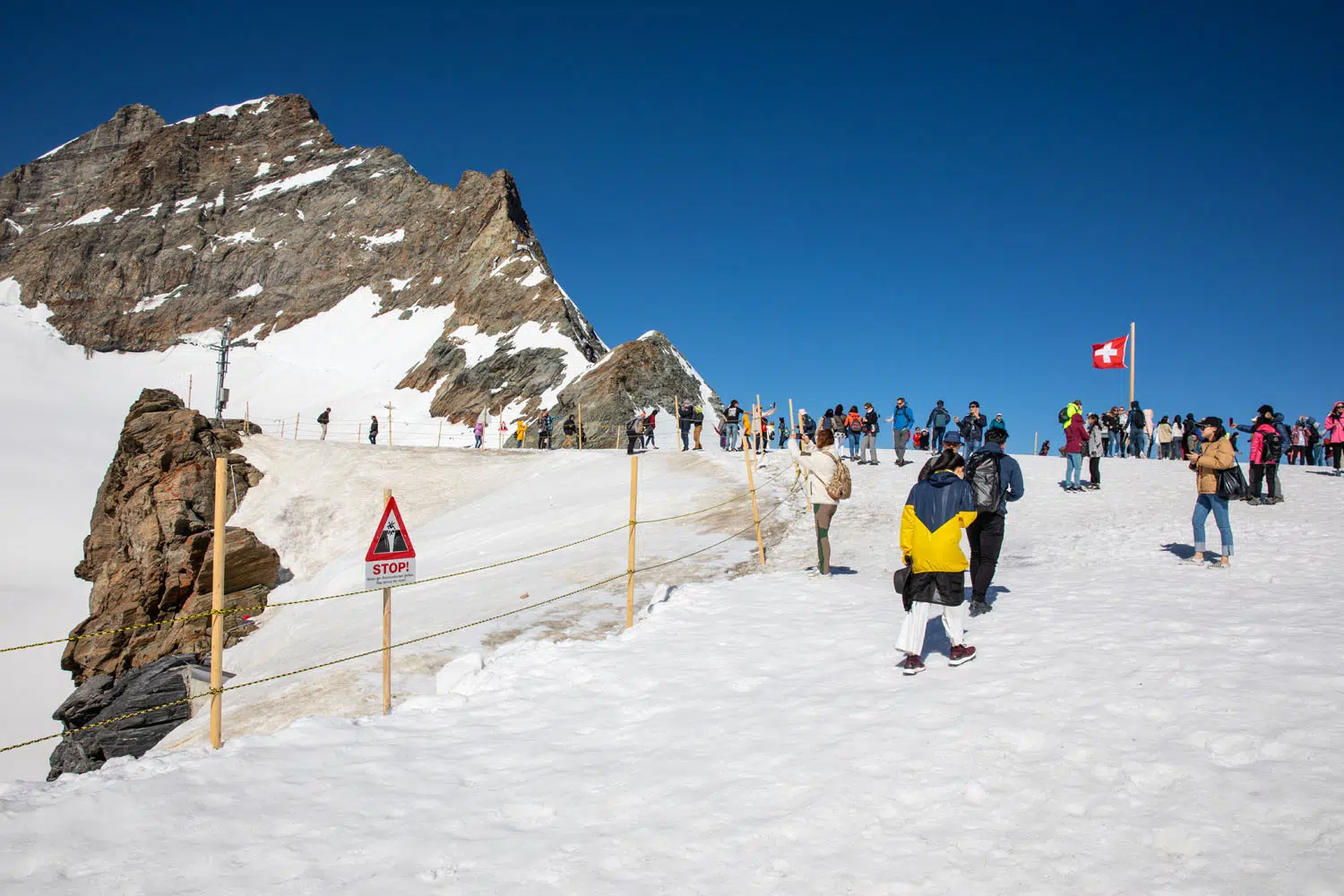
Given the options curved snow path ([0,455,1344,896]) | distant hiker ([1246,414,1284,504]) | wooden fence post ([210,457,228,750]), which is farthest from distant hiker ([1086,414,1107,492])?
A: wooden fence post ([210,457,228,750])

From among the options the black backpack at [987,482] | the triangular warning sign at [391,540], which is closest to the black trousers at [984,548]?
the black backpack at [987,482]

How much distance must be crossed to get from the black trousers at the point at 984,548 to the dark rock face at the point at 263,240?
55.0 metres

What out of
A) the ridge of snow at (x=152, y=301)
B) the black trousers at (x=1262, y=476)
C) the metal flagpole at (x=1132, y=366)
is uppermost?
the ridge of snow at (x=152, y=301)

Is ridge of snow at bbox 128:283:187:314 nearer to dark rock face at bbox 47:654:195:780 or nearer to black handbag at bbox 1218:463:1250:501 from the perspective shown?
dark rock face at bbox 47:654:195:780

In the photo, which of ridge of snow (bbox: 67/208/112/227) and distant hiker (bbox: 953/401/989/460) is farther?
ridge of snow (bbox: 67/208/112/227)

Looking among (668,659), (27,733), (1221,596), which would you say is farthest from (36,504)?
(1221,596)

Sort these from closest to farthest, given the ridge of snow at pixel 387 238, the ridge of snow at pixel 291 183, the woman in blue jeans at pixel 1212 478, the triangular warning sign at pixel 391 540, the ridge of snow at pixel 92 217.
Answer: the triangular warning sign at pixel 391 540, the woman in blue jeans at pixel 1212 478, the ridge of snow at pixel 387 238, the ridge of snow at pixel 92 217, the ridge of snow at pixel 291 183

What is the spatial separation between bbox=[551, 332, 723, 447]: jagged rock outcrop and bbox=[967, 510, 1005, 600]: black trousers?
1244 inches

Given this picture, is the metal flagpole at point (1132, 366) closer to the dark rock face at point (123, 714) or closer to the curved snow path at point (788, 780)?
the curved snow path at point (788, 780)

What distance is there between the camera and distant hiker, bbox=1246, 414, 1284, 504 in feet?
47.9

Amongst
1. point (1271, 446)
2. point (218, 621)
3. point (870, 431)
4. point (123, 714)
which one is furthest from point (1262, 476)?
point (123, 714)

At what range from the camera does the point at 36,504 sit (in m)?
45.2

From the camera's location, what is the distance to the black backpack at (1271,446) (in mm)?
14734

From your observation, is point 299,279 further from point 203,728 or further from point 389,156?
point 203,728
